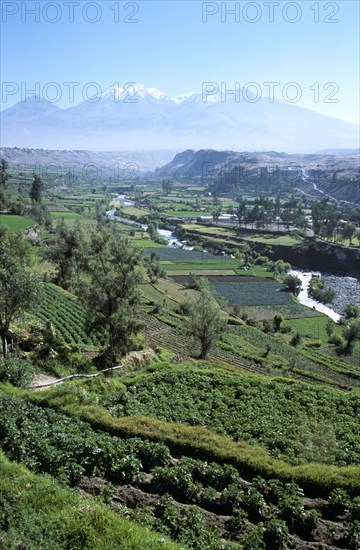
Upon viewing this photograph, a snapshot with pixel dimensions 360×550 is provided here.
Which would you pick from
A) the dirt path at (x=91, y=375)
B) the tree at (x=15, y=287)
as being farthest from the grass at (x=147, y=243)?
the tree at (x=15, y=287)

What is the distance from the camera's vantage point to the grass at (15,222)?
103 metres

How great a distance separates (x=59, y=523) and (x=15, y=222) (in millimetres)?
104415

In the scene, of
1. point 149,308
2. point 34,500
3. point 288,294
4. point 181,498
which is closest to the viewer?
point 34,500

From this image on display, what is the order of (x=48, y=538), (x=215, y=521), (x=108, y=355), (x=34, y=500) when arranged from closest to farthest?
1. (x=48, y=538)
2. (x=34, y=500)
3. (x=215, y=521)
4. (x=108, y=355)

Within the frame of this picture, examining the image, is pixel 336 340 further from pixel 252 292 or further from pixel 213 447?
pixel 213 447

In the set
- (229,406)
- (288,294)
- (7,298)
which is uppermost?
(7,298)

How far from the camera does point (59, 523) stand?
12344 millimetres

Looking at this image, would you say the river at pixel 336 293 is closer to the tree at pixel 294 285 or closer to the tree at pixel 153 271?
the tree at pixel 294 285

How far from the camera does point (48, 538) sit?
39.0 ft

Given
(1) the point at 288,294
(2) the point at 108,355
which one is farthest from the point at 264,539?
(1) the point at 288,294

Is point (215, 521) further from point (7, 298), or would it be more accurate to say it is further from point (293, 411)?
point (7, 298)

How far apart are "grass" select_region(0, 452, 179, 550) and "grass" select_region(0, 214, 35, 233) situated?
3637 inches

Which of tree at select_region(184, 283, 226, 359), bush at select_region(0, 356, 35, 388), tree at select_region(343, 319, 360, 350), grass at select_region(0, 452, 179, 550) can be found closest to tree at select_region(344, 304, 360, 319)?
tree at select_region(343, 319, 360, 350)

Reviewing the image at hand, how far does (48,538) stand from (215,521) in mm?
5090
